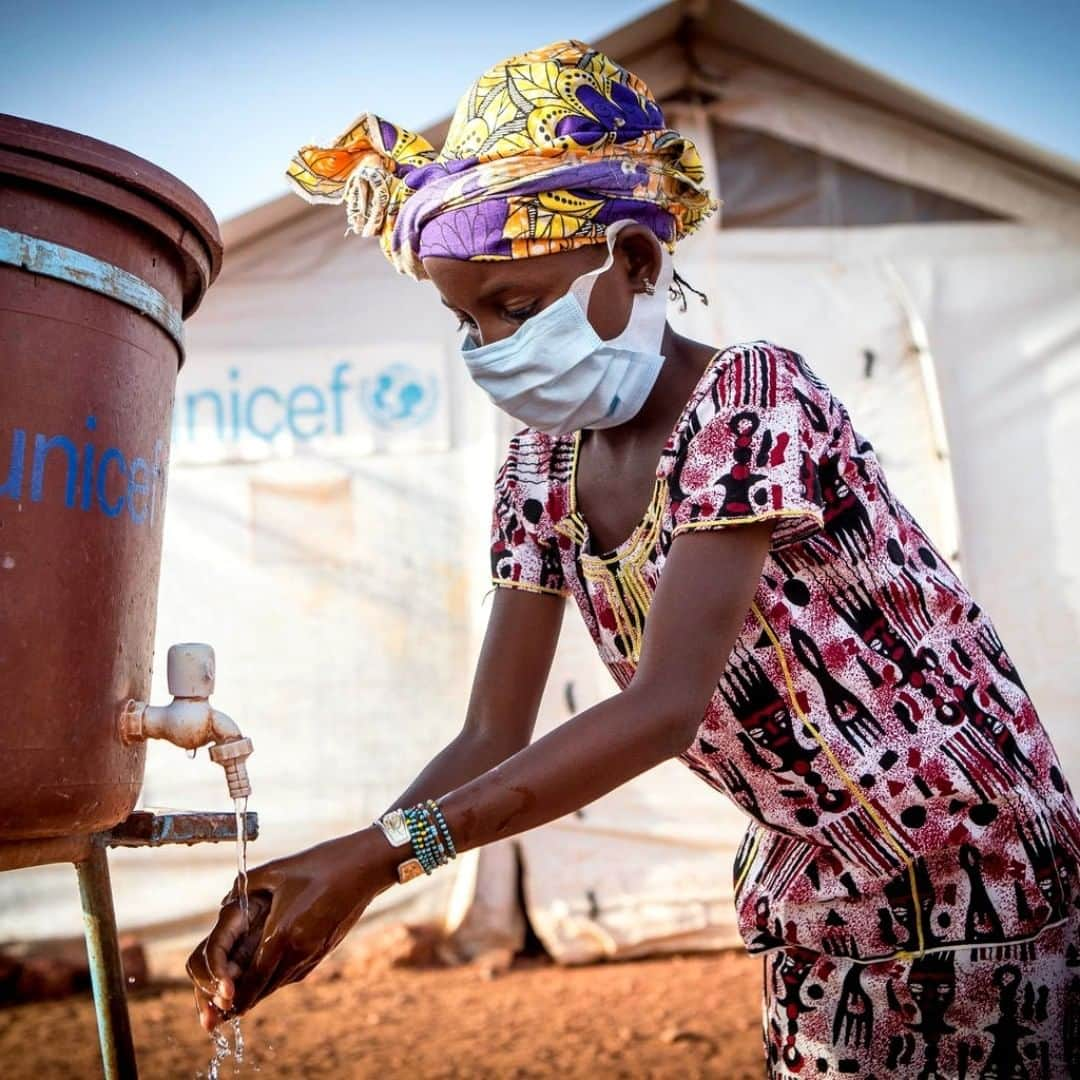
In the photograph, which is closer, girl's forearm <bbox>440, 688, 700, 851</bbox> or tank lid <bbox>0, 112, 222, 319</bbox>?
girl's forearm <bbox>440, 688, 700, 851</bbox>

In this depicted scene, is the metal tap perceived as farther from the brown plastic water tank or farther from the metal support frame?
the metal support frame

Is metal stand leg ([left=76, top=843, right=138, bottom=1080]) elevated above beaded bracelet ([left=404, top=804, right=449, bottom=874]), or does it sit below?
below

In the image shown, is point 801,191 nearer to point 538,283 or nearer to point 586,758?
point 538,283

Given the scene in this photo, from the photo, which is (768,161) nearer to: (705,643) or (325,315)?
(325,315)

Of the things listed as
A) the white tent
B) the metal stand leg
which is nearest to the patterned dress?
the metal stand leg

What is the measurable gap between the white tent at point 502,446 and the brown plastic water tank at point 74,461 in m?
3.46

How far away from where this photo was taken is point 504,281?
1.46 m

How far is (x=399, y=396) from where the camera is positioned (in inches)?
203

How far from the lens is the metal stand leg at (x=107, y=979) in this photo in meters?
1.77

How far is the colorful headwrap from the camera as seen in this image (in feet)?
4.69

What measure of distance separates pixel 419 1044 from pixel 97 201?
131 inches

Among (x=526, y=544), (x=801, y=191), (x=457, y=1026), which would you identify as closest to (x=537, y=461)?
(x=526, y=544)

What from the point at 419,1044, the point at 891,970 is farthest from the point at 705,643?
the point at 419,1044

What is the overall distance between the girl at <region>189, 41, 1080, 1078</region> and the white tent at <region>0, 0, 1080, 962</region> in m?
3.54
